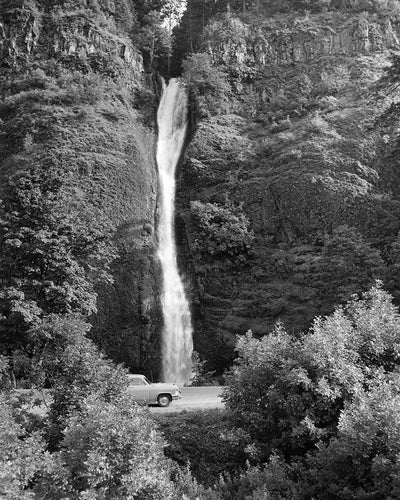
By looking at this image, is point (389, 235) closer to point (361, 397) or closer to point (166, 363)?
point (166, 363)

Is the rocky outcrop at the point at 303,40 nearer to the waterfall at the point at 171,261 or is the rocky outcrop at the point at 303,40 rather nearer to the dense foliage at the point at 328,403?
the waterfall at the point at 171,261

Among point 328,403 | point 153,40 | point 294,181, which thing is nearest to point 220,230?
point 294,181

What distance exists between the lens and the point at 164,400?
17.9 metres

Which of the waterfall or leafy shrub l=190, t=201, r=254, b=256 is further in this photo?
leafy shrub l=190, t=201, r=254, b=256

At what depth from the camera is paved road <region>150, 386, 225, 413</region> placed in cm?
1670

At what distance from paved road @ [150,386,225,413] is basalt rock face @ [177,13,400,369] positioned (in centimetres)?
387

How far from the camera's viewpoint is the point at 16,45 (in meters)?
40.6

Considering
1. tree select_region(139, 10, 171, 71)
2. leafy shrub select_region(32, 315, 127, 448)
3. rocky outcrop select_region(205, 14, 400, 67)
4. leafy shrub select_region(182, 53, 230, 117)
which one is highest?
tree select_region(139, 10, 171, 71)

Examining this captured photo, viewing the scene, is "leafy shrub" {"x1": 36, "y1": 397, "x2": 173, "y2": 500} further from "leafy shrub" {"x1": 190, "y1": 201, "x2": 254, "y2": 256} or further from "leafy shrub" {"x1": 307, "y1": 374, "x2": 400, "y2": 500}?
"leafy shrub" {"x1": 190, "y1": 201, "x2": 254, "y2": 256}

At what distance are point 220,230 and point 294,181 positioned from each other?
6139 mm

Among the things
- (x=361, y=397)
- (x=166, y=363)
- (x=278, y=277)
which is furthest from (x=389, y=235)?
(x=361, y=397)

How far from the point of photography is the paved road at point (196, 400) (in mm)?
16703

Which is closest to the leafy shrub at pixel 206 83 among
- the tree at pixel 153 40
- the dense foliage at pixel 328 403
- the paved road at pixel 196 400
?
the tree at pixel 153 40

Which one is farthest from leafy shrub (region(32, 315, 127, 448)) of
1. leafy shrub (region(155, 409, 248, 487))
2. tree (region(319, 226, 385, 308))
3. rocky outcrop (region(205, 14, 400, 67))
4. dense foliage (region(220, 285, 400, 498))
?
rocky outcrop (region(205, 14, 400, 67))
